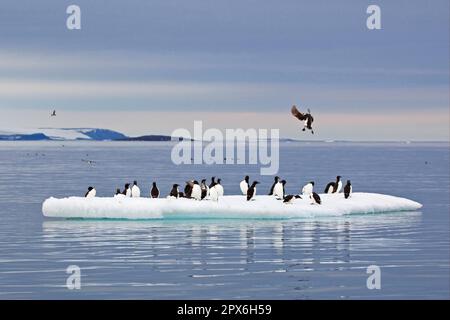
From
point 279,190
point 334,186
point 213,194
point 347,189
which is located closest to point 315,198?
point 279,190

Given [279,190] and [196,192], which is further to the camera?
[279,190]

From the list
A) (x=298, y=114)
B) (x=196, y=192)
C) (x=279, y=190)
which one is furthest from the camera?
(x=279, y=190)

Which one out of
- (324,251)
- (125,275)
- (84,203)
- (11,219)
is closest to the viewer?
(125,275)

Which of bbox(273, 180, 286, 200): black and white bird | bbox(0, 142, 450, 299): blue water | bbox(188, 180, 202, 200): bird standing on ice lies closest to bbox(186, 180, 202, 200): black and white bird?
bbox(188, 180, 202, 200): bird standing on ice

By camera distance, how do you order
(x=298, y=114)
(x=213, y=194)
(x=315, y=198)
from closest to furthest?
(x=315, y=198) < (x=213, y=194) < (x=298, y=114)

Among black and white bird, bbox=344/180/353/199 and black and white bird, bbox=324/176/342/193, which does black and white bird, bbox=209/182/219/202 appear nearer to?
black and white bird, bbox=344/180/353/199

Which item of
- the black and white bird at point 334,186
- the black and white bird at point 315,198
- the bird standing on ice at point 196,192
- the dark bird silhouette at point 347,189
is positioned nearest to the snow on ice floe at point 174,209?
the black and white bird at point 315,198

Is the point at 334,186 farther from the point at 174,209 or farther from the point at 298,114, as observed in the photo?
the point at 174,209
